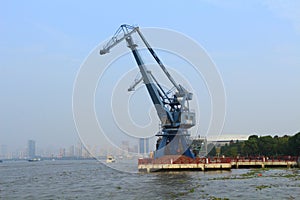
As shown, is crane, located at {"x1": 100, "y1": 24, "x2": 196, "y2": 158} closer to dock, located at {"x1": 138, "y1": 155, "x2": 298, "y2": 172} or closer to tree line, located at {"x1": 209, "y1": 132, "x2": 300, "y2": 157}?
dock, located at {"x1": 138, "y1": 155, "x2": 298, "y2": 172}

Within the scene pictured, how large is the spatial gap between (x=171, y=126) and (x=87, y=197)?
126 ft

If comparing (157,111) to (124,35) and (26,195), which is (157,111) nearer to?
(124,35)

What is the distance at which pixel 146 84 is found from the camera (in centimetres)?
7369

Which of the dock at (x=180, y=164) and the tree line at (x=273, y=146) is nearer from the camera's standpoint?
the dock at (x=180, y=164)

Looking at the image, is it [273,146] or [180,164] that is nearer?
[180,164]

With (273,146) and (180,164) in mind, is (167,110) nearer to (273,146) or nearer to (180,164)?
(180,164)

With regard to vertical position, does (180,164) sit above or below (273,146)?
below

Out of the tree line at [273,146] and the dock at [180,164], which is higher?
the tree line at [273,146]

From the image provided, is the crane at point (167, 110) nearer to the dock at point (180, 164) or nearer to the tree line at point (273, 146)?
the dock at point (180, 164)

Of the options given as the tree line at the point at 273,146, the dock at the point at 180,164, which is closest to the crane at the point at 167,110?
the dock at the point at 180,164

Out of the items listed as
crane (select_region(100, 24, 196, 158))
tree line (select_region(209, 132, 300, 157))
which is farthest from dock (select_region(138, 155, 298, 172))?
tree line (select_region(209, 132, 300, 157))

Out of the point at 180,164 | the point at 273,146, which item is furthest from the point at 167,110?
the point at 273,146

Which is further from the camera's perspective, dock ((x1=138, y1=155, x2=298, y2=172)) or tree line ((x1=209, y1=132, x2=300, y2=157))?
tree line ((x1=209, y1=132, x2=300, y2=157))

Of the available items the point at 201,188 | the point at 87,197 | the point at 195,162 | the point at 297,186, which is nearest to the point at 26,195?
the point at 87,197
